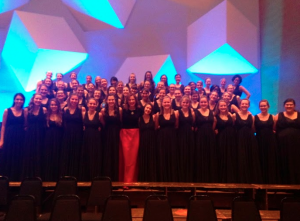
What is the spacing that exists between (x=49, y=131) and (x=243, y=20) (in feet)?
17.6

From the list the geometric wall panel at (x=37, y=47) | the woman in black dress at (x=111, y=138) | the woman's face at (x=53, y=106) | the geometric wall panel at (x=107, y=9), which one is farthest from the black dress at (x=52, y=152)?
the geometric wall panel at (x=107, y=9)

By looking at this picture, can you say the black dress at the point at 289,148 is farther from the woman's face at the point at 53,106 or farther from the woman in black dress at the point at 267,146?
the woman's face at the point at 53,106

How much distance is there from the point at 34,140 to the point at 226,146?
8.78ft

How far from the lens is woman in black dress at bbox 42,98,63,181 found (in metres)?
4.30

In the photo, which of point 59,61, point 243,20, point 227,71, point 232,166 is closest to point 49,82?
point 59,61

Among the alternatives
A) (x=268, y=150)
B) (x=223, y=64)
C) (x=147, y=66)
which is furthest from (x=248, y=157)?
(x=147, y=66)

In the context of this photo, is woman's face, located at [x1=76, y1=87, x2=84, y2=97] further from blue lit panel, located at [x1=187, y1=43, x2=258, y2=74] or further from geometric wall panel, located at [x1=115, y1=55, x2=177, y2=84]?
blue lit panel, located at [x1=187, y1=43, x2=258, y2=74]

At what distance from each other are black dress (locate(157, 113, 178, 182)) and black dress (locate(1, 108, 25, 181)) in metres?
1.96

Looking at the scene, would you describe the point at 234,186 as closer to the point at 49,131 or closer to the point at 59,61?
A: the point at 49,131

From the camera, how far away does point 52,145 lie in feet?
14.2

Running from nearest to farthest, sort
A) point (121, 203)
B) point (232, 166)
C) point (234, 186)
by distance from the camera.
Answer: point (121, 203), point (234, 186), point (232, 166)

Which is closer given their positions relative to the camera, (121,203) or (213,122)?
(121,203)

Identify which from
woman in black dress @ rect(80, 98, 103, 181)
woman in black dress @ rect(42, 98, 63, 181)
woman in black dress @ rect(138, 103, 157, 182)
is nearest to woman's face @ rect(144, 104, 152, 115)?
woman in black dress @ rect(138, 103, 157, 182)

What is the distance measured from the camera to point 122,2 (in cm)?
763
